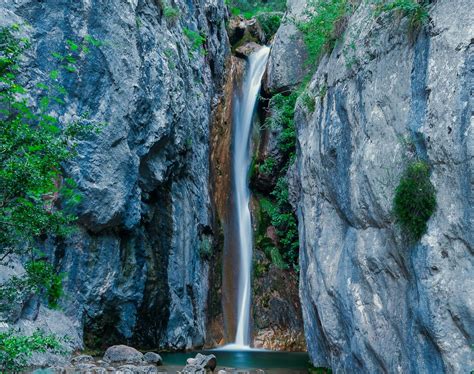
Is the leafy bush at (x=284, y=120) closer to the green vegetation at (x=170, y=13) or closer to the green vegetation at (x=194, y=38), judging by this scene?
the green vegetation at (x=194, y=38)

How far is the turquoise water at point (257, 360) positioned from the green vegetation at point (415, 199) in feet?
17.8

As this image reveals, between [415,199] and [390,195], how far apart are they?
2.25 ft

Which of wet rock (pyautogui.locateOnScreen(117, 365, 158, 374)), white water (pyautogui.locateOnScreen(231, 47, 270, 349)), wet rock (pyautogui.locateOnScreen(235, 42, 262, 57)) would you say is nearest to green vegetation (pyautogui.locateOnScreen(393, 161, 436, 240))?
wet rock (pyautogui.locateOnScreen(117, 365, 158, 374))

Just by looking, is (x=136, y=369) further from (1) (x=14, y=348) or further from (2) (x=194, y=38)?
(2) (x=194, y=38)

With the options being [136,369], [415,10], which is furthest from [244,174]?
[415,10]

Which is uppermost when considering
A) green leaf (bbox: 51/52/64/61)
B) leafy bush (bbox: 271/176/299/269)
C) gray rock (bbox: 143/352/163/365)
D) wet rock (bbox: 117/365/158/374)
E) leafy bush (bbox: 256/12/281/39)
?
leafy bush (bbox: 256/12/281/39)

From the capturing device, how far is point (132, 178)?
12.8 metres

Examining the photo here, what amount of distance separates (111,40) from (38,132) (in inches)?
351

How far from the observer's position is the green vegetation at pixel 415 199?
6.11m

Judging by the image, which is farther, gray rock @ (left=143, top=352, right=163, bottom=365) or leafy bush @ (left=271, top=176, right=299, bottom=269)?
leafy bush @ (left=271, top=176, right=299, bottom=269)

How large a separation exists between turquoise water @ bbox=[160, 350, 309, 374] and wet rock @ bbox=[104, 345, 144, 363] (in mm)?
678

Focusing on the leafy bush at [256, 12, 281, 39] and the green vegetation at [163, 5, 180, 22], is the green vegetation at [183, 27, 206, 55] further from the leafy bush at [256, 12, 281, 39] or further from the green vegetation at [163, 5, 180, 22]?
the leafy bush at [256, 12, 281, 39]

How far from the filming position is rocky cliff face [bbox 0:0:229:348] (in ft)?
39.3

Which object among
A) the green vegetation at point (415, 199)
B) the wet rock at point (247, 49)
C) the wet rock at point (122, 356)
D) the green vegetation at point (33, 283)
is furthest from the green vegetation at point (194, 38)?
the green vegetation at point (33, 283)
